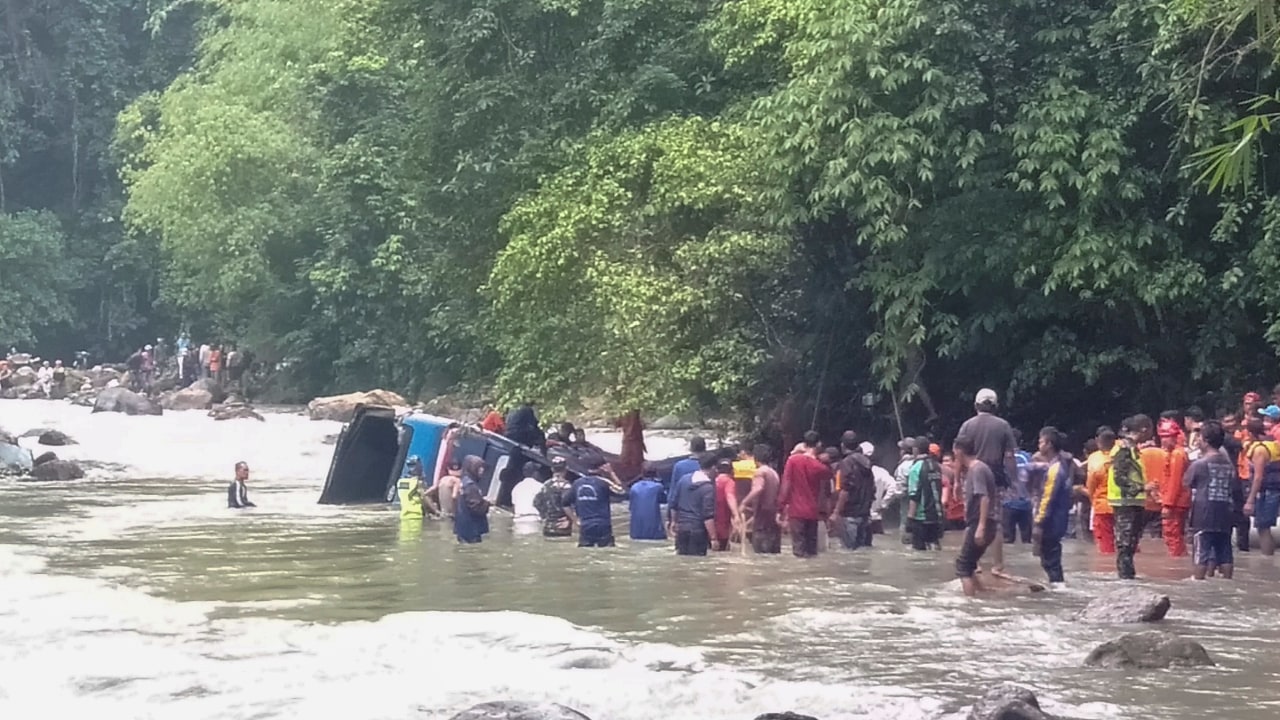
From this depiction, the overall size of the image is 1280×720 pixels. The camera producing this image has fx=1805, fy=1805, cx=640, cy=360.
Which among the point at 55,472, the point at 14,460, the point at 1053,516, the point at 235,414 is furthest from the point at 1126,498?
the point at 235,414

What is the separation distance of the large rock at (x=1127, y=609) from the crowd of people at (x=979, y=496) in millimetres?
1046

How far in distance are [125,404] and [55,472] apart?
14867mm

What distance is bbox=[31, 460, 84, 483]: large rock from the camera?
30.3 metres

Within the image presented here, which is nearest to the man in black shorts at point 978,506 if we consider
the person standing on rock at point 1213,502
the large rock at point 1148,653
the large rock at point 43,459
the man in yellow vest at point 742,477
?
the person standing on rock at point 1213,502

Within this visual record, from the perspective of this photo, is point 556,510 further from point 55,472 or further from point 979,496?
point 55,472

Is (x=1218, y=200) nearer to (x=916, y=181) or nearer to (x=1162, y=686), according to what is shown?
(x=916, y=181)

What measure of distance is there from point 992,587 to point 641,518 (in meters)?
5.57

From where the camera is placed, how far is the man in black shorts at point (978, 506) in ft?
45.9

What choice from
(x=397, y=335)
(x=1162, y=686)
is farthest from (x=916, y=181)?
(x=397, y=335)

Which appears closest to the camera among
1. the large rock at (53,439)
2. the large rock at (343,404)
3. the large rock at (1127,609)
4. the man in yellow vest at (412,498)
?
the large rock at (1127,609)

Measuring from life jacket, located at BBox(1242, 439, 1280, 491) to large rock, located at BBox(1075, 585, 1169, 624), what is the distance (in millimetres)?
3269

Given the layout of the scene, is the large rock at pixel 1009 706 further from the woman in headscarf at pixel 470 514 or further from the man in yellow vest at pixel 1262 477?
the woman in headscarf at pixel 470 514

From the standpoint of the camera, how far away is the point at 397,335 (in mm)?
45531

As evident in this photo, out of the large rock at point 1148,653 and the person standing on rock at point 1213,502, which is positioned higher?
the person standing on rock at point 1213,502
